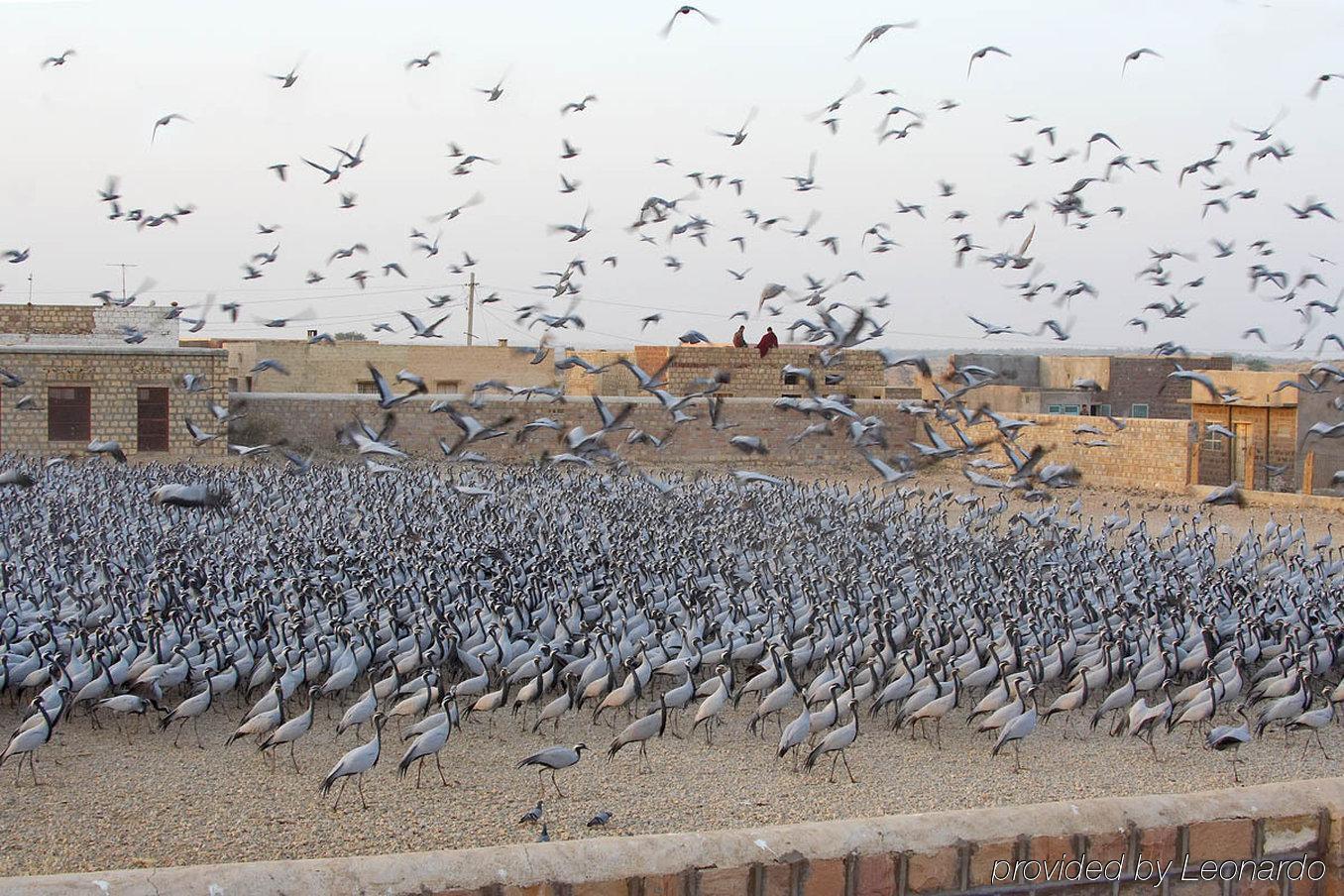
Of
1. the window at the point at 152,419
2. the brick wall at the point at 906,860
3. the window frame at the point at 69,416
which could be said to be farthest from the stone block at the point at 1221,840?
the window frame at the point at 69,416

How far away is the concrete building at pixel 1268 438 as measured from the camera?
26641 millimetres

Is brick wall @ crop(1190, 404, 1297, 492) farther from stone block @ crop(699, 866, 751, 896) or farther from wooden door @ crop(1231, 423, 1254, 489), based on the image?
stone block @ crop(699, 866, 751, 896)

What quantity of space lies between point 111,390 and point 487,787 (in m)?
21.6

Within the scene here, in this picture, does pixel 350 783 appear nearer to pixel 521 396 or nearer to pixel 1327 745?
pixel 1327 745

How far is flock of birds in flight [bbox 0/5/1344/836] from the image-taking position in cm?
1074

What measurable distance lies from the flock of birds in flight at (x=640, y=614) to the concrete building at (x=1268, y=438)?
6.24m

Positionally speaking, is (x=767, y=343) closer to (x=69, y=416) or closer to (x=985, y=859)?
(x=69, y=416)

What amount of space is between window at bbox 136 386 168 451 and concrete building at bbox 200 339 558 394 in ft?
30.9

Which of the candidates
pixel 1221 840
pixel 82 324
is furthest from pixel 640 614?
pixel 82 324

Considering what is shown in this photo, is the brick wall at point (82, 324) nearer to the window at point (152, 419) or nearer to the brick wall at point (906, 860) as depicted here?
the window at point (152, 419)

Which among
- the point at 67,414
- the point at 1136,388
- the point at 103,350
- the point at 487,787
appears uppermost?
the point at 103,350

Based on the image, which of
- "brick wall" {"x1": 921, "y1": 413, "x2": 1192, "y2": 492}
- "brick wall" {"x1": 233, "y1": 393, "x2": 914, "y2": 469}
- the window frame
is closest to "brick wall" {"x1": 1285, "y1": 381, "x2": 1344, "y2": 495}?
"brick wall" {"x1": 921, "y1": 413, "x2": 1192, "y2": 492}

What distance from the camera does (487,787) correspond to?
9.37 meters

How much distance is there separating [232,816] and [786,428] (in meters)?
22.9
